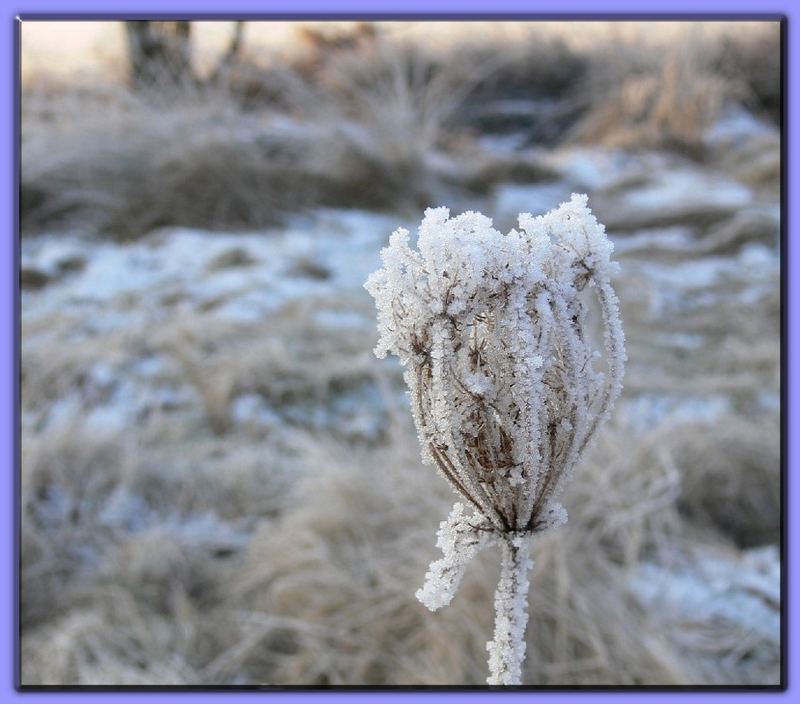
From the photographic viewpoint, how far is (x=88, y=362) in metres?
1.83

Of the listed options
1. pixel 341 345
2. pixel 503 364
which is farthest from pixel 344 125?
pixel 503 364

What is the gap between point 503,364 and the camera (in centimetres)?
37

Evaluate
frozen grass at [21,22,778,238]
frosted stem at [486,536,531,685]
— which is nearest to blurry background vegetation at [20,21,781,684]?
frozen grass at [21,22,778,238]

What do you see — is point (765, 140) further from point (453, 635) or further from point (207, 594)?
point (207, 594)

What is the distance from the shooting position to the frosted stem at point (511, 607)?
0.37 meters

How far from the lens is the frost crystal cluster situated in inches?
14.1

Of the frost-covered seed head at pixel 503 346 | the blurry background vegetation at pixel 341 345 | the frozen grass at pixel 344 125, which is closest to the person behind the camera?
the frost-covered seed head at pixel 503 346

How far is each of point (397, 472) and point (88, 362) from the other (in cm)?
63

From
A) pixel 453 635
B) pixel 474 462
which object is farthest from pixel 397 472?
pixel 474 462

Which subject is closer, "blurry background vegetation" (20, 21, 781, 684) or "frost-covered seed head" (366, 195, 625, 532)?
"frost-covered seed head" (366, 195, 625, 532)

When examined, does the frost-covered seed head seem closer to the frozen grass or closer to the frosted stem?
the frosted stem

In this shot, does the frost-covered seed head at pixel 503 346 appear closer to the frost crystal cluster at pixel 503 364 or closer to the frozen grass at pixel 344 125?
the frost crystal cluster at pixel 503 364

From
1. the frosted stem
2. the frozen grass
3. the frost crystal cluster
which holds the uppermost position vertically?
the frozen grass

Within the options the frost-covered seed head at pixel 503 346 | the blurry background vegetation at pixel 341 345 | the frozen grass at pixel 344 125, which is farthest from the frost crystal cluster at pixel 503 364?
the frozen grass at pixel 344 125
